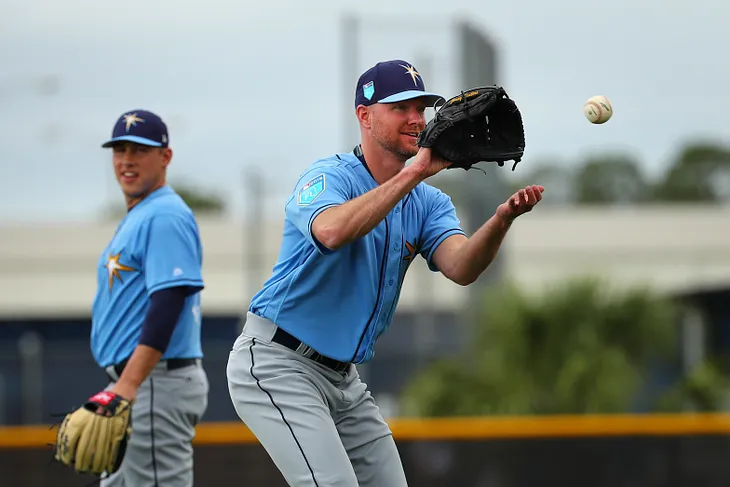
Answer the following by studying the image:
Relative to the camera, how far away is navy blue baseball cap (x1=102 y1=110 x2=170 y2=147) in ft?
18.6

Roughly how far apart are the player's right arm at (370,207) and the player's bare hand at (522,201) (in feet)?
1.33

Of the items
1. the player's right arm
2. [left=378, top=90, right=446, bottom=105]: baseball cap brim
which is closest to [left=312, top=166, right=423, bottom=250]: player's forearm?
the player's right arm

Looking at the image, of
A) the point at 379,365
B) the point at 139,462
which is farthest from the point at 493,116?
the point at 379,365

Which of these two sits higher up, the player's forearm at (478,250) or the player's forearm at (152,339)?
the player's forearm at (478,250)

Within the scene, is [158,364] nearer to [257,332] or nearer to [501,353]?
[257,332]

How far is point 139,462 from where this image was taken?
5422 millimetres

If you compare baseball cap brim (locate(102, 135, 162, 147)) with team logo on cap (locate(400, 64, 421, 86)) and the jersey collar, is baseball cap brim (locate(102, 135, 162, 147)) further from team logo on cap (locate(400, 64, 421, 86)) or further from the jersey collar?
team logo on cap (locate(400, 64, 421, 86))

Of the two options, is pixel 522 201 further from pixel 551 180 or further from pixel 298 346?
pixel 551 180

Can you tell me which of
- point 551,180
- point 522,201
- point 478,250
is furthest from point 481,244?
point 551,180

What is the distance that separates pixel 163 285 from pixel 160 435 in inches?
27.8

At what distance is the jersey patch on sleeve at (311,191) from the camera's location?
4.24m

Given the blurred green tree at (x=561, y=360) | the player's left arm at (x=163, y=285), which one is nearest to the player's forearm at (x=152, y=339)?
the player's left arm at (x=163, y=285)

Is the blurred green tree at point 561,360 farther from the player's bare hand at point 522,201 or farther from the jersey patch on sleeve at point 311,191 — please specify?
the jersey patch on sleeve at point 311,191

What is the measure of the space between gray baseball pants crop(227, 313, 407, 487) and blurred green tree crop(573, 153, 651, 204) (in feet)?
80.6
